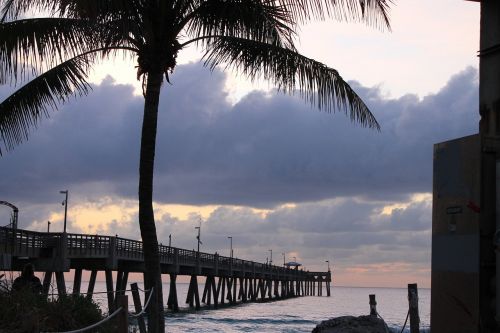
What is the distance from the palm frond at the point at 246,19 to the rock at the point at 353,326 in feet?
16.9

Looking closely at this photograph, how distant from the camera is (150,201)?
11.9 meters

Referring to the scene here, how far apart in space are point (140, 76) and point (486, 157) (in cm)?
775

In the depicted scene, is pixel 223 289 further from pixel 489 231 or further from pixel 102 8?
pixel 489 231

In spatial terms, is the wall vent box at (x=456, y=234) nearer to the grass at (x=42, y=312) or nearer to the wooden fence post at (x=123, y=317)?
the wooden fence post at (x=123, y=317)

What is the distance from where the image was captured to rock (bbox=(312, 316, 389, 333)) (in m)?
12.6

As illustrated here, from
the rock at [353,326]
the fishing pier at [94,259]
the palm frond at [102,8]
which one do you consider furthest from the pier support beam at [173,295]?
the palm frond at [102,8]

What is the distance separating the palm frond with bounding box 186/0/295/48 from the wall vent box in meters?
6.17

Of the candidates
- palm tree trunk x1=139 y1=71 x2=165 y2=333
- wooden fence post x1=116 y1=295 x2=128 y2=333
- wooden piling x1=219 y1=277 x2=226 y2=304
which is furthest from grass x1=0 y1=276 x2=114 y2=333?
wooden piling x1=219 y1=277 x2=226 y2=304

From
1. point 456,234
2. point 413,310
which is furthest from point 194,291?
point 456,234

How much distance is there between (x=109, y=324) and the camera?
35.4ft

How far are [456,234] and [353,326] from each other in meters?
7.27

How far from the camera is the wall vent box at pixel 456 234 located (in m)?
5.78

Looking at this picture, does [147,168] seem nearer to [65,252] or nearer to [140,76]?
[140,76]

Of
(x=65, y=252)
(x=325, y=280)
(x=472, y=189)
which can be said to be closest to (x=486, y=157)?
(x=472, y=189)
